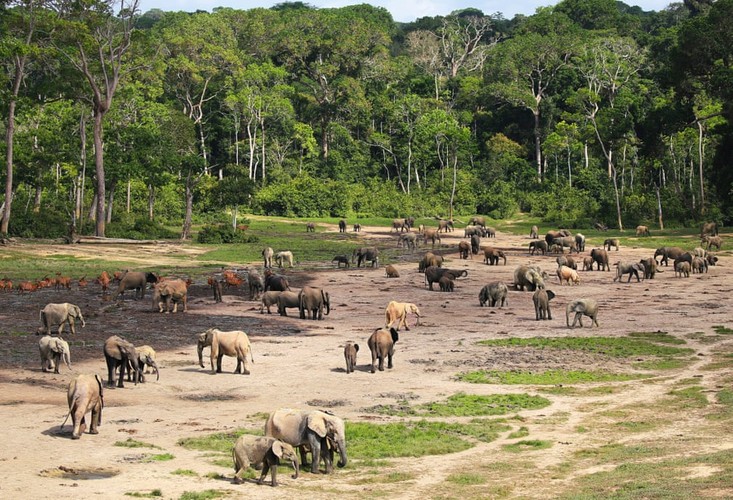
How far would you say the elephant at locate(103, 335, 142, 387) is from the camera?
2531 centimetres

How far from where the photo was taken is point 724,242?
67500 millimetres

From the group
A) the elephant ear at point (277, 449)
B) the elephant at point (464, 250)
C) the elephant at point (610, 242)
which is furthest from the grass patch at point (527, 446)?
the elephant at point (610, 242)

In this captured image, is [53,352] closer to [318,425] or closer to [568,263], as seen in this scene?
[318,425]

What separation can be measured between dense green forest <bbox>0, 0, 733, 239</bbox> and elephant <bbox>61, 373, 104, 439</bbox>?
153 feet

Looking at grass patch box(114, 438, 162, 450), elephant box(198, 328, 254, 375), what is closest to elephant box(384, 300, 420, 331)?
elephant box(198, 328, 254, 375)

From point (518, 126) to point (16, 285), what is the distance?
85.3 m

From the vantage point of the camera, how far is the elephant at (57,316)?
31.7 meters

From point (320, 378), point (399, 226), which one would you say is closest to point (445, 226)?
point (399, 226)

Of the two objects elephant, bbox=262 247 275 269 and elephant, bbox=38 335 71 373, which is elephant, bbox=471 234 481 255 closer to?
elephant, bbox=262 247 275 269

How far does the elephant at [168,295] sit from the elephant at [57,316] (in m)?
6.54

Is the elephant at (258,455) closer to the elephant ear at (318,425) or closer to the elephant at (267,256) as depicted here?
the elephant ear at (318,425)

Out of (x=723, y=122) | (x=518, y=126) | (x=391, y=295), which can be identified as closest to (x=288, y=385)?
(x=391, y=295)

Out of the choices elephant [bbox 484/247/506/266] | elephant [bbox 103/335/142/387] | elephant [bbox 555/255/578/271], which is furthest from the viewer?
elephant [bbox 484/247/506/266]

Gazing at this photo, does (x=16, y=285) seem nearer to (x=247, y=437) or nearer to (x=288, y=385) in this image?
(x=288, y=385)
